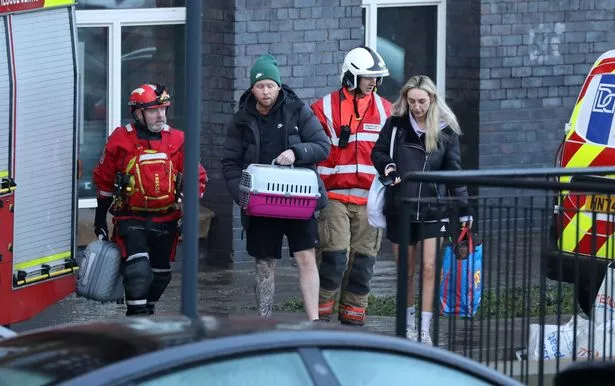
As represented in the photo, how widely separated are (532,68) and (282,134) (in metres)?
Result: 5.37

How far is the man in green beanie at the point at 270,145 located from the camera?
8.98 m

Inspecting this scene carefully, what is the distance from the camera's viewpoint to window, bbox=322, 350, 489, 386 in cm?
407

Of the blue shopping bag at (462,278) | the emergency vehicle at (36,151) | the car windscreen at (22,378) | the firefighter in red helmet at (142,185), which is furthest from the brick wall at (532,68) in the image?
the car windscreen at (22,378)

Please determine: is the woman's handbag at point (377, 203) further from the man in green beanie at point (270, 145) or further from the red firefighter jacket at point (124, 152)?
the red firefighter jacket at point (124, 152)

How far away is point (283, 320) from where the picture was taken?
4.39 m

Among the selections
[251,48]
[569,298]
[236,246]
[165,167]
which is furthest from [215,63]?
[569,298]

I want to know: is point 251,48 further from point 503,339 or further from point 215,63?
point 503,339

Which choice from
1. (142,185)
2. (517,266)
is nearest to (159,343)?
(517,266)

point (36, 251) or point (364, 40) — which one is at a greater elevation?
point (364, 40)

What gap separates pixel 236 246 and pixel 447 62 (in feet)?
9.79

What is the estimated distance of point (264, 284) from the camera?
9.14 metres

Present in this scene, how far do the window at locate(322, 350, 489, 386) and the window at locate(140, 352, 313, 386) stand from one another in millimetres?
113

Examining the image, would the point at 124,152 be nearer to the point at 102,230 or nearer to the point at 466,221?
the point at 102,230

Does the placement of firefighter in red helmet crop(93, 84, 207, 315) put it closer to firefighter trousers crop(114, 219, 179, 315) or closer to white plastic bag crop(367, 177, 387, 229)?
firefighter trousers crop(114, 219, 179, 315)
